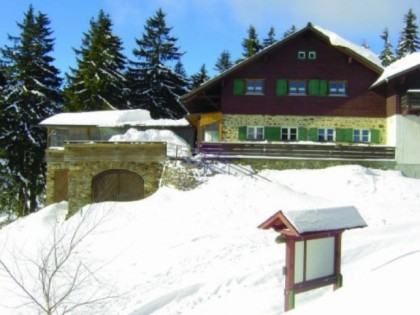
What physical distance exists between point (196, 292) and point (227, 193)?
8.42 metres

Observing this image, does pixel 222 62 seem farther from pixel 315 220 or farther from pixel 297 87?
pixel 315 220

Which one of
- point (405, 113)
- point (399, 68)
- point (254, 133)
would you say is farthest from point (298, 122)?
point (399, 68)

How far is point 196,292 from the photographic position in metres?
10.9

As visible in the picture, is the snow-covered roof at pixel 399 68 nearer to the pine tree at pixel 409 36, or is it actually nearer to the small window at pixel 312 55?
the small window at pixel 312 55

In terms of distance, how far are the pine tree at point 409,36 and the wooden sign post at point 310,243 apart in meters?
41.1

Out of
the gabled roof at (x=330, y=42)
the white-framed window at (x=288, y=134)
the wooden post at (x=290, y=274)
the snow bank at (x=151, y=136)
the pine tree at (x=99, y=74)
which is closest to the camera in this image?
the wooden post at (x=290, y=274)

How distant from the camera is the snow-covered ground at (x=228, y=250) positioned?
338 inches

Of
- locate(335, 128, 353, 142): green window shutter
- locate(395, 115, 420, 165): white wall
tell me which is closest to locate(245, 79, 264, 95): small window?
locate(335, 128, 353, 142): green window shutter

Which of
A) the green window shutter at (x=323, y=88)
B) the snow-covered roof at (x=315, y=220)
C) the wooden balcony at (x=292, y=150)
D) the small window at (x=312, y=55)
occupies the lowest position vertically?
the snow-covered roof at (x=315, y=220)

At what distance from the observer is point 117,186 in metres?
22.5

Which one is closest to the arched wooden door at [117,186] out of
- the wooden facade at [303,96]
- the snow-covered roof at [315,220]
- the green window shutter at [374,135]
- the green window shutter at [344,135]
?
the wooden facade at [303,96]

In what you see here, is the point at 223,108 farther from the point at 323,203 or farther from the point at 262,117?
the point at 323,203

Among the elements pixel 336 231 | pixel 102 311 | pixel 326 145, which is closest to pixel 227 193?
pixel 326 145

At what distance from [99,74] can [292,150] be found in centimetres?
2167
